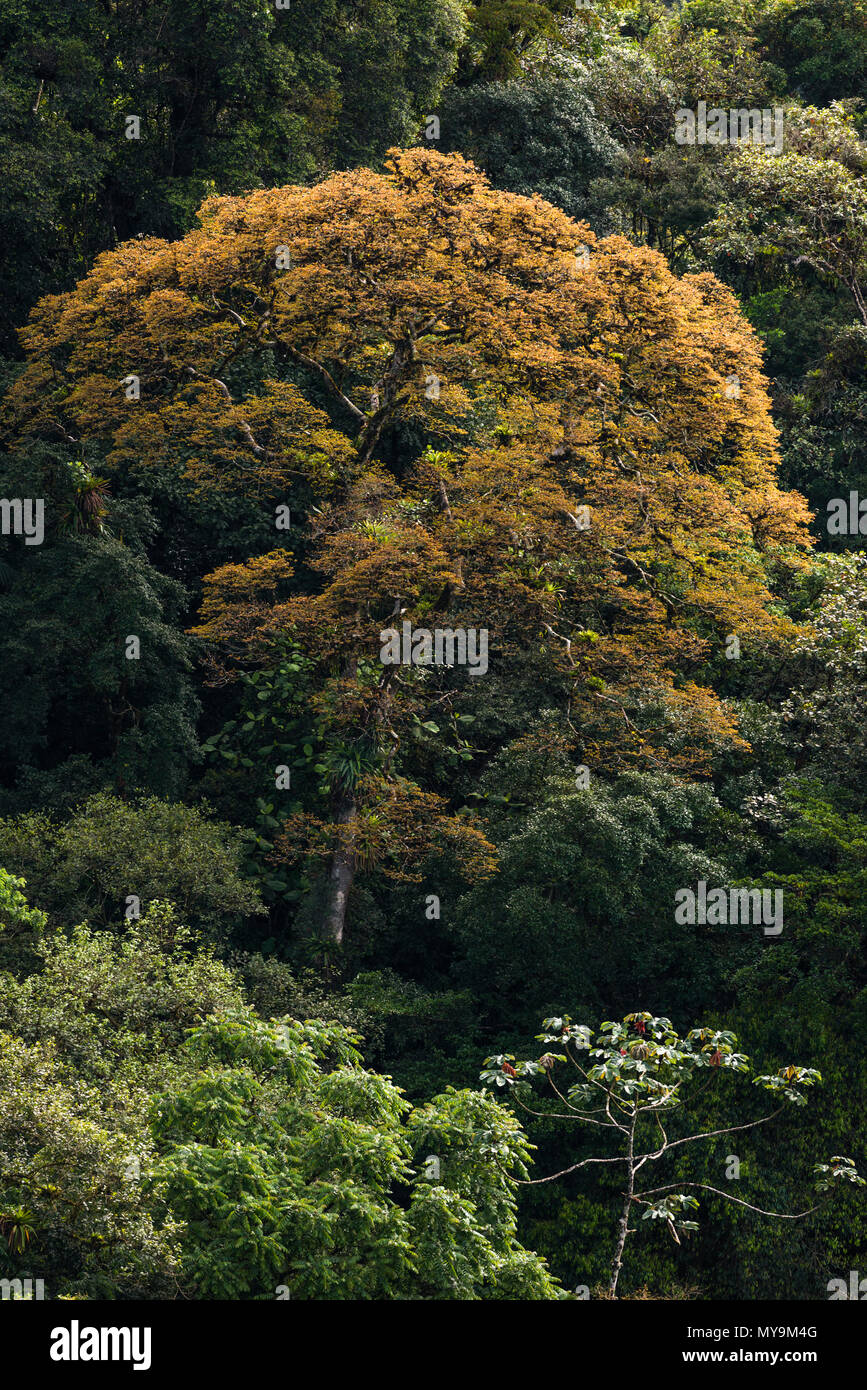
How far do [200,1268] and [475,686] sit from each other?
42.9 ft

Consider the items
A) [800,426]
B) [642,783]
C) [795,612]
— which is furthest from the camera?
[800,426]

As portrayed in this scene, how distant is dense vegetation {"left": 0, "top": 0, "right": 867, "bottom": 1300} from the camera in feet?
58.0

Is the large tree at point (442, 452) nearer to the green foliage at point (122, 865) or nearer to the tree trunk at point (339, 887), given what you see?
the tree trunk at point (339, 887)

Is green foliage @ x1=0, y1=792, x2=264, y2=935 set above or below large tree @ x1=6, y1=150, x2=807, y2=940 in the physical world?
below

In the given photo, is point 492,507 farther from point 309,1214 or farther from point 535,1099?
point 309,1214

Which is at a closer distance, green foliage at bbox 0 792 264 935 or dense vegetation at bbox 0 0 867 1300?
dense vegetation at bbox 0 0 867 1300

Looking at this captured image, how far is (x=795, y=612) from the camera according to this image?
2509cm

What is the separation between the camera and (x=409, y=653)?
21469 millimetres

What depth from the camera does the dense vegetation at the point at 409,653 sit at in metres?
17.7

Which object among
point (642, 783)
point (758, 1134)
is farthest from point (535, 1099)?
point (642, 783)

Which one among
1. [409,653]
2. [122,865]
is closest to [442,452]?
[409,653]

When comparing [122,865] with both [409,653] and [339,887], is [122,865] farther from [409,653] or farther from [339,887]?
[409,653]

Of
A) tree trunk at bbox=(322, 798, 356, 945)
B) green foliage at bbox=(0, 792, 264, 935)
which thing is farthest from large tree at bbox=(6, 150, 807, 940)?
green foliage at bbox=(0, 792, 264, 935)

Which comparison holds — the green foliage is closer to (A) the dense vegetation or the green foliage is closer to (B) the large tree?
(A) the dense vegetation
